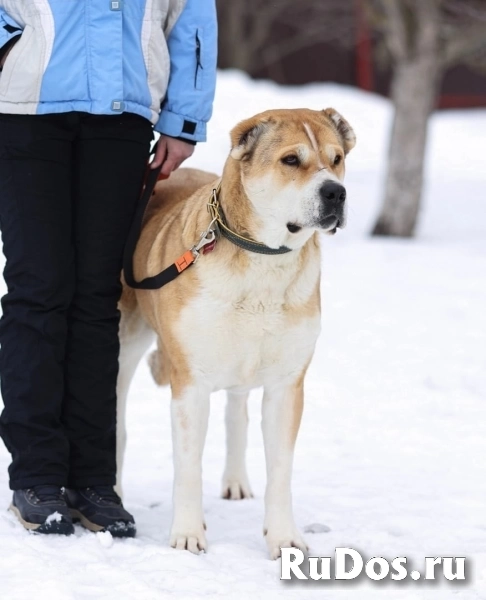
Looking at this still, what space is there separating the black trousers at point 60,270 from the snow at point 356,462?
0.33 meters

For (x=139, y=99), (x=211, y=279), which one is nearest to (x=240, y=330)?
(x=211, y=279)

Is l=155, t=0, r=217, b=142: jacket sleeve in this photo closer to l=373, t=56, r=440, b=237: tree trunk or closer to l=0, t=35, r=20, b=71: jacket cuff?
l=0, t=35, r=20, b=71: jacket cuff

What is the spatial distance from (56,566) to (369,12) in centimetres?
806

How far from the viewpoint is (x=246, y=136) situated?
3314 millimetres

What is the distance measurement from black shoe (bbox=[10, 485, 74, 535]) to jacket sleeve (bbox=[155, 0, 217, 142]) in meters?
1.32

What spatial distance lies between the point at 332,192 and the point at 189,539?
124 cm

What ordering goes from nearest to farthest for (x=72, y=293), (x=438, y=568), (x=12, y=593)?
(x=12, y=593)
(x=438, y=568)
(x=72, y=293)

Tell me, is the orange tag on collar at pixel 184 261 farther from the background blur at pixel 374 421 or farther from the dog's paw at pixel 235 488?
the dog's paw at pixel 235 488

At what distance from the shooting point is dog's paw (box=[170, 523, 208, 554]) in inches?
130

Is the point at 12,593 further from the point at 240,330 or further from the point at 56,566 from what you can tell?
the point at 240,330

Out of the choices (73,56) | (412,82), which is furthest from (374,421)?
(412,82)

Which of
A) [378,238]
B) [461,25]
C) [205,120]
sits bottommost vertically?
[378,238]

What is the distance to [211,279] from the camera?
3.31m

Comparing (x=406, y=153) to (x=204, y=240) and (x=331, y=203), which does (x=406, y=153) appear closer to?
(x=204, y=240)
